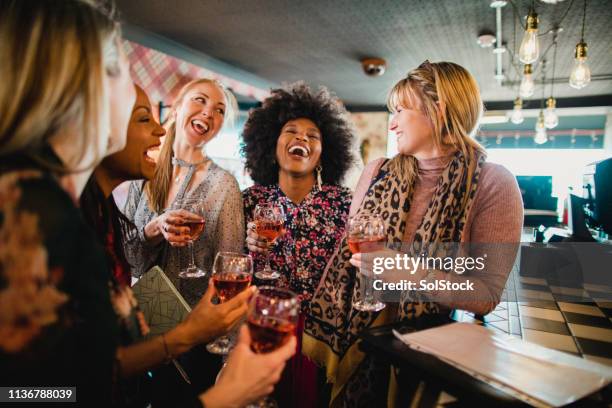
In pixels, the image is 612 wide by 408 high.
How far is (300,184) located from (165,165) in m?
0.74

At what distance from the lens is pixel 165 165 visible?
2.02 m

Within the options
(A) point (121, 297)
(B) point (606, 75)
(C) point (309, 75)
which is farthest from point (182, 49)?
(B) point (606, 75)

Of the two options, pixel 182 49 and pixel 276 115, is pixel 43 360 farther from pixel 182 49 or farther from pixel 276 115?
pixel 182 49

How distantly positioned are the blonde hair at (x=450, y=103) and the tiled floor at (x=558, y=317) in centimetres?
197

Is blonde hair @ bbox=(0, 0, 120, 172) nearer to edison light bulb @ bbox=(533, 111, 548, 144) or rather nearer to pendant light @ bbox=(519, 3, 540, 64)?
pendant light @ bbox=(519, 3, 540, 64)

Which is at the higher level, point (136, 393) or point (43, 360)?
point (43, 360)

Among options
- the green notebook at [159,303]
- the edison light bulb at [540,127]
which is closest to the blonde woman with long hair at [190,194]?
the green notebook at [159,303]

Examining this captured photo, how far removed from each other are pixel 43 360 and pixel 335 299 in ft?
4.12

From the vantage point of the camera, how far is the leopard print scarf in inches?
58.3

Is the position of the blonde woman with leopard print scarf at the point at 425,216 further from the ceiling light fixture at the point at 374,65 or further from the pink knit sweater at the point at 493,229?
the ceiling light fixture at the point at 374,65

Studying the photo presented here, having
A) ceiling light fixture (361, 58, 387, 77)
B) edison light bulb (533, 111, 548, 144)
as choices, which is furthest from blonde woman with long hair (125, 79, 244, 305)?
edison light bulb (533, 111, 548, 144)

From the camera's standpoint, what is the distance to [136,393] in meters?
1.25

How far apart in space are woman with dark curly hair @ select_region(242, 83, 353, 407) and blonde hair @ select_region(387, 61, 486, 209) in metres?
0.73

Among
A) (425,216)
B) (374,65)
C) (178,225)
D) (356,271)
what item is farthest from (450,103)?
(374,65)
